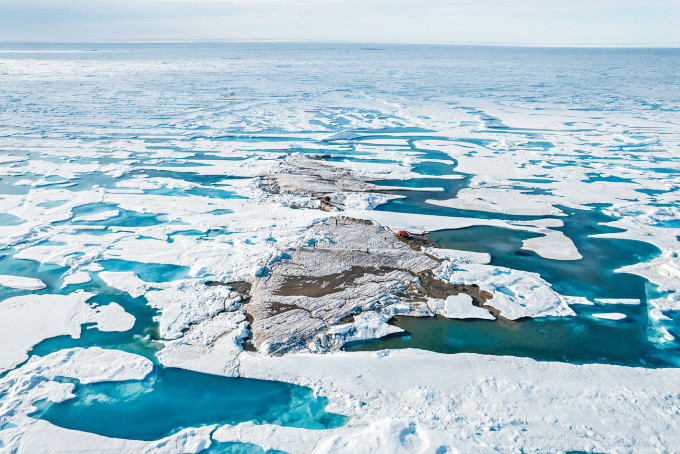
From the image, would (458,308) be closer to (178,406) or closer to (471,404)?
(471,404)

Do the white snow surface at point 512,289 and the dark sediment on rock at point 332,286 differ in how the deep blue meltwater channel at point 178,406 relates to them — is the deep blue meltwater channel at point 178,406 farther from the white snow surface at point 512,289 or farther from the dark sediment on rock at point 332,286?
the white snow surface at point 512,289

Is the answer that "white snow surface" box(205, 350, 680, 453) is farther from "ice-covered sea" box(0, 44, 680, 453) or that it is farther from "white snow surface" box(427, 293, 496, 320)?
"white snow surface" box(427, 293, 496, 320)

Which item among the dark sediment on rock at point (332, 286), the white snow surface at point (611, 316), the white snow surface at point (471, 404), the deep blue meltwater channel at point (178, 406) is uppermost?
the dark sediment on rock at point (332, 286)

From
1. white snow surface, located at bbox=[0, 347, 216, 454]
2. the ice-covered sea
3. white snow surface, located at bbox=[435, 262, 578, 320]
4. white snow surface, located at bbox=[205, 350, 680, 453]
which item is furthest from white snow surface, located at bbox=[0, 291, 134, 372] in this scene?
white snow surface, located at bbox=[435, 262, 578, 320]

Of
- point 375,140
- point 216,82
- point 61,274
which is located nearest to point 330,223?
point 61,274

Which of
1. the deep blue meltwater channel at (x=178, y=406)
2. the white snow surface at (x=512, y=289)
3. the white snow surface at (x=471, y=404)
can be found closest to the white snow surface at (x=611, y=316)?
the white snow surface at (x=512, y=289)

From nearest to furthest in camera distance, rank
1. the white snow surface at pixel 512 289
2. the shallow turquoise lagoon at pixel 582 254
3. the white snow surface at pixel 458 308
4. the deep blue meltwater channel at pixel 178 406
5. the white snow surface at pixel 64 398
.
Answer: the white snow surface at pixel 64 398
the deep blue meltwater channel at pixel 178 406
the white snow surface at pixel 458 308
the white snow surface at pixel 512 289
the shallow turquoise lagoon at pixel 582 254

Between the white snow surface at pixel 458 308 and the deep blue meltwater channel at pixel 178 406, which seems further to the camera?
the white snow surface at pixel 458 308

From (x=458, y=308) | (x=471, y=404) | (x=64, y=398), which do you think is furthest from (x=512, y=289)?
(x=64, y=398)
